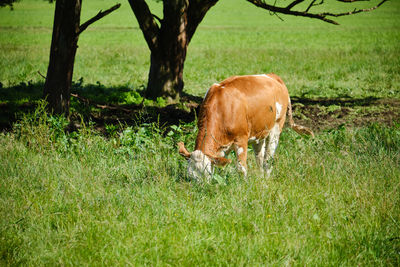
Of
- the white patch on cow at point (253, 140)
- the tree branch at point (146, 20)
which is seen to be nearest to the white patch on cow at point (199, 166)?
the white patch on cow at point (253, 140)

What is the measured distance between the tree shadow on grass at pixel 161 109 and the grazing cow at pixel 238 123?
1.93 meters

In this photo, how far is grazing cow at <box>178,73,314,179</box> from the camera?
449 centimetres

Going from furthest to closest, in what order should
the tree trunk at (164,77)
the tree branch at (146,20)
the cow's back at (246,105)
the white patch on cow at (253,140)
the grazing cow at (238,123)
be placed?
the tree trunk at (164,77), the tree branch at (146,20), the white patch on cow at (253,140), the cow's back at (246,105), the grazing cow at (238,123)

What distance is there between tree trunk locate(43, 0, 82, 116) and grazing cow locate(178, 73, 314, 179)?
346 cm

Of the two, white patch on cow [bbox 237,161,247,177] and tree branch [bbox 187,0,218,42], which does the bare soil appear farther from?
white patch on cow [bbox 237,161,247,177]

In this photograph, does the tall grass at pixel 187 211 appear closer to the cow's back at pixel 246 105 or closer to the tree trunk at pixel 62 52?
the cow's back at pixel 246 105

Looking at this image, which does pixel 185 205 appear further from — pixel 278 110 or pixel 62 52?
pixel 62 52

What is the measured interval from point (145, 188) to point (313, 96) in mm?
8457

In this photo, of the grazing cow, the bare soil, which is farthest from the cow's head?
the bare soil

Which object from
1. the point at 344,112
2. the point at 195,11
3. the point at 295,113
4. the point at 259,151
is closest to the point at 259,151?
the point at 259,151

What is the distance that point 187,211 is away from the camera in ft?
13.2

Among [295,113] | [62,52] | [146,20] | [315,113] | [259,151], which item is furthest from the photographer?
[146,20]

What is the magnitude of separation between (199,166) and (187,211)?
0.56 m

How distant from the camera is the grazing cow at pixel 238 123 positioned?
14.7ft
